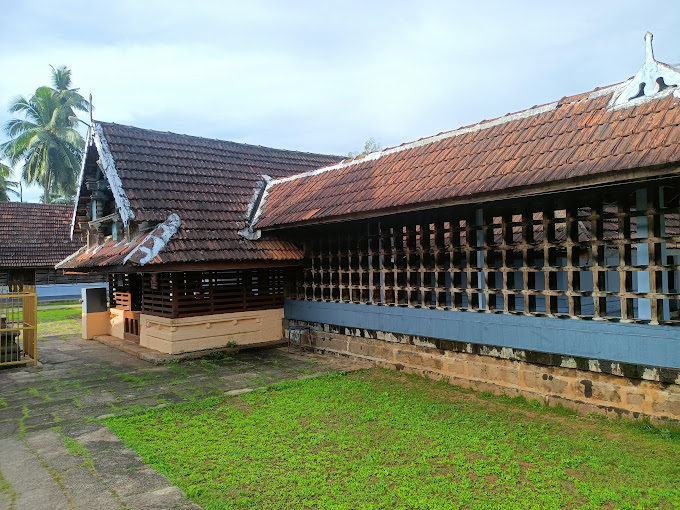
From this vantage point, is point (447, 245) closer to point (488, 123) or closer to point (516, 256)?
point (516, 256)

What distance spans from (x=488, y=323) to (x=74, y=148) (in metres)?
31.6

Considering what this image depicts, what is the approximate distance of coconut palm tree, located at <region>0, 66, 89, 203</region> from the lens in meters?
30.1

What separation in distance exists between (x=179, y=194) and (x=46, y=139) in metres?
24.4

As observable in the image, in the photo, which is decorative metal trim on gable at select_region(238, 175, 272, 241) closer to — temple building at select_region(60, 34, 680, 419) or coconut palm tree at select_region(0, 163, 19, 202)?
temple building at select_region(60, 34, 680, 419)

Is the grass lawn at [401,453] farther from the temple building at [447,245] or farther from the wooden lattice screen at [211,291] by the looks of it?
the wooden lattice screen at [211,291]

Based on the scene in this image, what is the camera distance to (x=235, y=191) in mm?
12023

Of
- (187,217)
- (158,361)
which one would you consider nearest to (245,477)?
(158,361)

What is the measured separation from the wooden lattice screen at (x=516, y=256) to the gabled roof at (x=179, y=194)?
1.78 m

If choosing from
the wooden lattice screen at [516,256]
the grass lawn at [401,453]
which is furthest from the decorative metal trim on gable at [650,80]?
the grass lawn at [401,453]

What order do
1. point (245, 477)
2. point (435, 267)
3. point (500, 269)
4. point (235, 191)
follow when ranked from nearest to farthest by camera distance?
point (245, 477), point (500, 269), point (435, 267), point (235, 191)

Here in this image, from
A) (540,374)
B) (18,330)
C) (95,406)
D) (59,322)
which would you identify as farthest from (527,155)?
(59,322)

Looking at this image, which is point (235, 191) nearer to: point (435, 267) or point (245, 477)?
point (435, 267)

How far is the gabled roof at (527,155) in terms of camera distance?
5.31 meters

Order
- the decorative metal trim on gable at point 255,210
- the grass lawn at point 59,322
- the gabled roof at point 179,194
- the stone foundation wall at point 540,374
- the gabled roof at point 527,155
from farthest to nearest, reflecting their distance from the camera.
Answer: the grass lawn at point 59,322, the decorative metal trim on gable at point 255,210, the gabled roof at point 179,194, the stone foundation wall at point 540,374, the gabled roof at point 527,155
